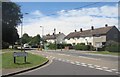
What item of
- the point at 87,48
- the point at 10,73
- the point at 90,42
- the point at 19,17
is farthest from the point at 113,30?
the point at 10,73

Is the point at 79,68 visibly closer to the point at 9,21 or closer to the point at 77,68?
the point at 77,68

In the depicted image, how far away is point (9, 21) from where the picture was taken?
82688 millimetres

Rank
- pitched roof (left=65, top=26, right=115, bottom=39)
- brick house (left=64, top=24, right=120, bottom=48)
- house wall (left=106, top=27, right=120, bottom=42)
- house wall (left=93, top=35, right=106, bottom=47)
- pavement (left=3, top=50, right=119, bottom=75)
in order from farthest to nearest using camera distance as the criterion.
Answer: pitched roof (left=65, top=26, right=115, bottom=39), house wall (left=93, top=35, right=106, bottom=47), house wall (left=106, top=27, right=120, bottom=42), brick house (left=64, top=24, right=120, bottom=48), pavement (left=3, top=50, right=119, bottom=75)

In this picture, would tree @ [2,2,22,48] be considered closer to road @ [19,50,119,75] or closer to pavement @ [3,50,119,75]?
road @ [19,50,119,75]

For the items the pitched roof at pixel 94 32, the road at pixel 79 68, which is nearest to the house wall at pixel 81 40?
the pitched roof at pixel 94 32

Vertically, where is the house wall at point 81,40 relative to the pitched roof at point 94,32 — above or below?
below

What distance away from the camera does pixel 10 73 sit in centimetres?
1727

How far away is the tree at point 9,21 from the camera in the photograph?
7938 cm

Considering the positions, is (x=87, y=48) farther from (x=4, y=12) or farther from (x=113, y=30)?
(x=4, y=12)

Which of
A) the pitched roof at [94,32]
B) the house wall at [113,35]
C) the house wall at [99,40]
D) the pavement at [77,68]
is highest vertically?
the pitched roof at [94,32]

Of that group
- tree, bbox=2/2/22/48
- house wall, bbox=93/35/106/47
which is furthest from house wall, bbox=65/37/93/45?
tree, bbox=2/2/22/48

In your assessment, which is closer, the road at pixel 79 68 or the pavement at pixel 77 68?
the pavement at pixel 77 68

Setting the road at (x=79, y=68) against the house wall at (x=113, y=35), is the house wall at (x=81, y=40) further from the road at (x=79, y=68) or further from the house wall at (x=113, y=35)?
the road at (x=79, y=68)

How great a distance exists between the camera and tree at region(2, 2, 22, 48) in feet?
260
